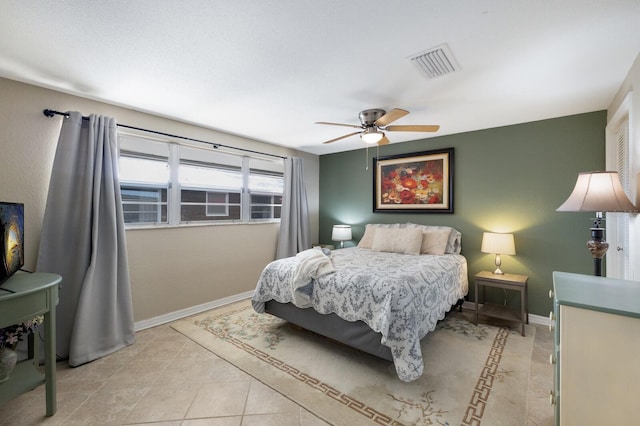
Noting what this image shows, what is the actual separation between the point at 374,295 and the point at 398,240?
166cm

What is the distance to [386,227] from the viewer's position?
4074 millimetres

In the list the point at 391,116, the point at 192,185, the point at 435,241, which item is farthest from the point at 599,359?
the point at 192,185

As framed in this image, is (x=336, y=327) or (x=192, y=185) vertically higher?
(x=192, y=185)

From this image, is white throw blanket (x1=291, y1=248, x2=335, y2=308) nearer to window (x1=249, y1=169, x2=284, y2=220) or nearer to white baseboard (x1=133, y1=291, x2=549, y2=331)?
white baseboard (x1=133, y1=291, x2=549, y2=331)

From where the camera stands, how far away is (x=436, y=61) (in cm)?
195

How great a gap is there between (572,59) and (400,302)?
6.87 ft

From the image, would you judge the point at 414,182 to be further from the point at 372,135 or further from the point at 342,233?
the point at 372,135

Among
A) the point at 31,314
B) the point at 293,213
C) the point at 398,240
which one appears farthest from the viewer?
the point at 293,213

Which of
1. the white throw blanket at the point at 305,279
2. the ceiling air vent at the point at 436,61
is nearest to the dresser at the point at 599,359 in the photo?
the ceiling air vent at the point at 436,61

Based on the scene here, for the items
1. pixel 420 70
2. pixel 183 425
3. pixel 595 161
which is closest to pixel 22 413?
pixel 183 425

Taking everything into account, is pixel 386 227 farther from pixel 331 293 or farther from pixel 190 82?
pixel 190 82

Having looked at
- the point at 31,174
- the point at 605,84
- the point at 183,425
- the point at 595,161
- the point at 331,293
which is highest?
the point at 605,84

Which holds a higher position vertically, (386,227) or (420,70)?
(420,70)

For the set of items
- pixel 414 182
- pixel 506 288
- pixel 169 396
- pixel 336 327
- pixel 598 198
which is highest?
pixel 414 182
